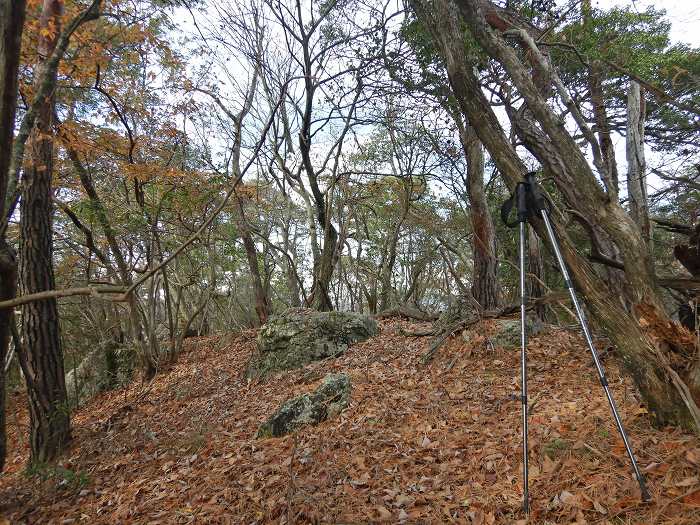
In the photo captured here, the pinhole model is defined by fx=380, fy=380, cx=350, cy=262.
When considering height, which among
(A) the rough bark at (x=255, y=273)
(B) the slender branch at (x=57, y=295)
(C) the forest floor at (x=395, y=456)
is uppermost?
(A) the rough bark at (x=255, y=273)

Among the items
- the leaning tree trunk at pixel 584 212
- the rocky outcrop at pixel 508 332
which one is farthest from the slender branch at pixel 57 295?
the rocky outcrop at pixel 508 332

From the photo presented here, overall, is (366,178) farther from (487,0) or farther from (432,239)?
(487,0)

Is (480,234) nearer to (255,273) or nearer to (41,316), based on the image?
A: (255,273)

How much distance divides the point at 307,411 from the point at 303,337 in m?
2.98

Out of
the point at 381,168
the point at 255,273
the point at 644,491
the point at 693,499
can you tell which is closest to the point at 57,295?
the point at 644,491

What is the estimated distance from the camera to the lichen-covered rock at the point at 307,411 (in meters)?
4.67

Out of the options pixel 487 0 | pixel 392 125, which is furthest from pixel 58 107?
pixel 487 0

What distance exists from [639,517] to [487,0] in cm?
662

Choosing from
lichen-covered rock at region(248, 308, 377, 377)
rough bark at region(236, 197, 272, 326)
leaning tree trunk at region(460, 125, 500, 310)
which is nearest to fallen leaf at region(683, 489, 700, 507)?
leaning tree trunk at region(460, 125, 500, 310)

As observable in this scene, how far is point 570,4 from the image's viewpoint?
21.4ft

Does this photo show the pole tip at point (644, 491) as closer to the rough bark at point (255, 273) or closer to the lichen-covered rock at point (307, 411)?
the lichen-covered rock at point (307, 411)

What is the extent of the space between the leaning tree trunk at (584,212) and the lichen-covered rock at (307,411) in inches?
125

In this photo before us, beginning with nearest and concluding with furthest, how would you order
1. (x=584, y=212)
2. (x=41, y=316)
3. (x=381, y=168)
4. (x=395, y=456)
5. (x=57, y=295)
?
(x=57, y=295) < (x=584, y=212) < (x=395, y=456) < (x=41, y=316) < (x=381, y=168)

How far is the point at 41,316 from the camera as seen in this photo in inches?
216
